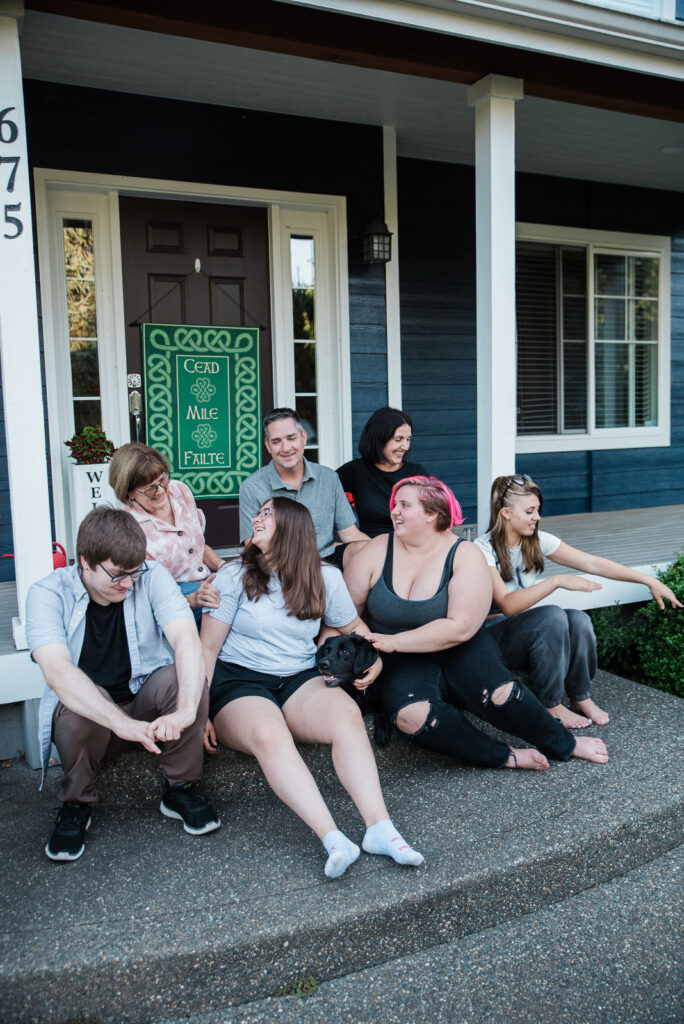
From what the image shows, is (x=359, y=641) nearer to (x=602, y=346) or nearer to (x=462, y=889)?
(x=462, y=889)

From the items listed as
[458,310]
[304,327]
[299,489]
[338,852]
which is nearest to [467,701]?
[338,852]

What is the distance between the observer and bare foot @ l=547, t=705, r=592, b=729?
2947mm

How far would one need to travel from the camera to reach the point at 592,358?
6.04m

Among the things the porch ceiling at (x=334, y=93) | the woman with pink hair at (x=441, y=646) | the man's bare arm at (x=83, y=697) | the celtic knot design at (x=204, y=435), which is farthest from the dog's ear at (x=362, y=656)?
the porch ceiling at (x=334, y=93)

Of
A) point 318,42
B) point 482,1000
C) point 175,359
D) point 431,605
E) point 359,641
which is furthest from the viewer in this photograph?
point 175,359

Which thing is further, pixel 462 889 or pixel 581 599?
pixel 581 599

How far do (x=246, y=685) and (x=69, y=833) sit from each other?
61 cm

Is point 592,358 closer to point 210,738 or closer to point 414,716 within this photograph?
point 414,716

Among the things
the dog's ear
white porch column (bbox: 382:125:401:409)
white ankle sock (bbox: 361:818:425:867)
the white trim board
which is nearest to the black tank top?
the dog's ear

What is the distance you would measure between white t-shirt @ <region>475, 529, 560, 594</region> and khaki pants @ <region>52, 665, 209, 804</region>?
126cm

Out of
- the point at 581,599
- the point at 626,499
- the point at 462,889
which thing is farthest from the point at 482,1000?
the point at 626,499

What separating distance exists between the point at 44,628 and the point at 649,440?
527 centimetres

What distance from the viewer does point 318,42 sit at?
315cm

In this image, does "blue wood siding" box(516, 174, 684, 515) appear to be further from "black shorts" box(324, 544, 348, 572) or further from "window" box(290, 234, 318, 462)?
"black shorts" box(324, 544, 348, 572)
